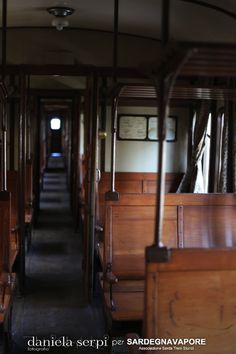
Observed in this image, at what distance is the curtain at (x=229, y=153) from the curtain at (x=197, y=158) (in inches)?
29.2

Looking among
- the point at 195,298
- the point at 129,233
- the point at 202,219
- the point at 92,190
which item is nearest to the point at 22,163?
the point at 92,190

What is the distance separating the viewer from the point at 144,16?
15.2 ft

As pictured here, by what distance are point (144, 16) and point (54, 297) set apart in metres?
2.71

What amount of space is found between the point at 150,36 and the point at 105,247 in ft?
10.7

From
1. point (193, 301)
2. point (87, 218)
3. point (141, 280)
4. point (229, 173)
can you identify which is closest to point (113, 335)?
point (141, 280)

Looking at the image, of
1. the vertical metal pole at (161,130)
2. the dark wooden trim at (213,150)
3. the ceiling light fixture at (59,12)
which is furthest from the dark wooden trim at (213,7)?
the vertical metal pole at (161,130)

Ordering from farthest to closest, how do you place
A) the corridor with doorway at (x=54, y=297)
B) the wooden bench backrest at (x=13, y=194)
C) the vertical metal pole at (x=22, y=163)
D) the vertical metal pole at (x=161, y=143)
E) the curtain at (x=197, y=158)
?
the curtain at (x=197, y=158), the wooden bench backrest at (x=13, y=194), the vertical metal pole at (x=22, y=163), the corridor with doorway at (x=54, y=297), the vertical metal pole at (x=161, y=143)

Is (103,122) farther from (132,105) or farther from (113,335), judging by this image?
(113,335)

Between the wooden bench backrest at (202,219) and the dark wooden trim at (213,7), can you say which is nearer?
the wooden bench backrest at (202,219)

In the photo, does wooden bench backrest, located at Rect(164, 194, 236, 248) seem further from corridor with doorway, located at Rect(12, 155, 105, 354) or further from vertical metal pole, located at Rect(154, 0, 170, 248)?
vertical metal pole, located at Rect(154, 0, 170, 248)

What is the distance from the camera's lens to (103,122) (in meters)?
5.47

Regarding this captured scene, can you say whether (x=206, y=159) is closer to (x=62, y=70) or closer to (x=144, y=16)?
(x=144, y=16)

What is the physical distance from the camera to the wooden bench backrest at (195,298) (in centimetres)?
195

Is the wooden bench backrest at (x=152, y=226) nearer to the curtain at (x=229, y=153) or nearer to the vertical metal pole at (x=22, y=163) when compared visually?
the curtain at (x=229, y=153)
